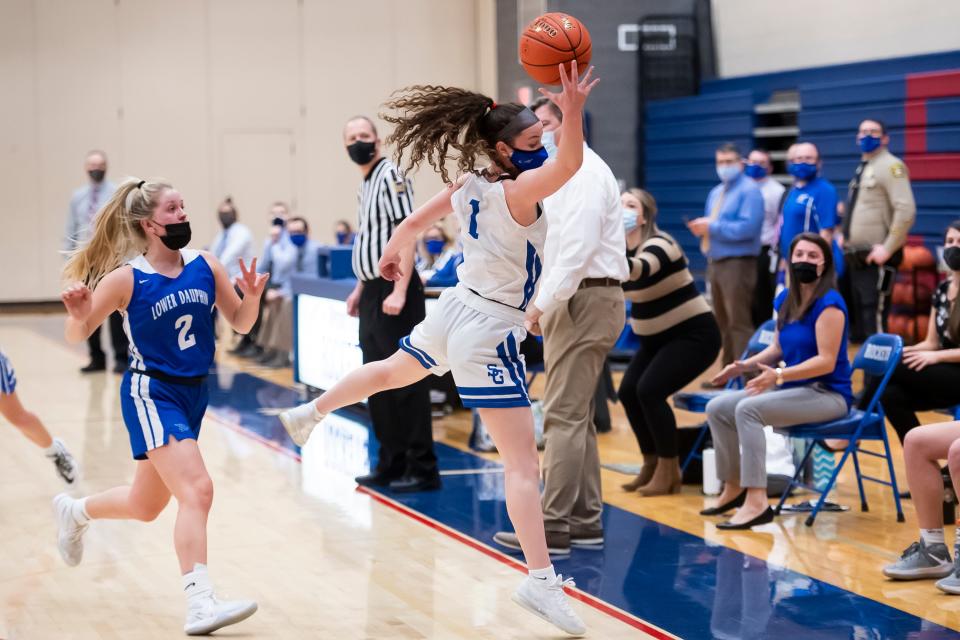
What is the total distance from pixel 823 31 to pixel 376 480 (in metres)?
9.29

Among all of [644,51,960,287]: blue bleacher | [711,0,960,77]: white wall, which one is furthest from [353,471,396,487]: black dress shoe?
[711,0,960,77]: white wall

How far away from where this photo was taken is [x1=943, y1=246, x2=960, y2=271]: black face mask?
226 inches

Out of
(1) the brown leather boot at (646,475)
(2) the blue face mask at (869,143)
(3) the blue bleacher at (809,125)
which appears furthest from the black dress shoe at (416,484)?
(3) the blue bleacher at (809,125)

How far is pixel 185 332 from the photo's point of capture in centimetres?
424

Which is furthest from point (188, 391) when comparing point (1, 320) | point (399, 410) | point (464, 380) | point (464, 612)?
point (1, 320)

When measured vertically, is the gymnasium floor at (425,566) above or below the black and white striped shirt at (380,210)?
below

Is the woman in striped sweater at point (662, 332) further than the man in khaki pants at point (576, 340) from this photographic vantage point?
Yes

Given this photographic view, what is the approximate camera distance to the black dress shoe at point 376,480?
257 inches

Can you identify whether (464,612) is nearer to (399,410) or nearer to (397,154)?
(397,154)

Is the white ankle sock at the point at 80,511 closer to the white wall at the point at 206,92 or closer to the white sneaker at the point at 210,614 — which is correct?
the white sneaker at the point at 210,614

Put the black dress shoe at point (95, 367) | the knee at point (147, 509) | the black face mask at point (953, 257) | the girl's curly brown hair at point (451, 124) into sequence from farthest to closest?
1. the black dress shoe at point (95, 367)
2. the black face mask at point (953, 257)
3. the knee at point (147, 509)
4. the girl's curly brown hair at point (451, 124)

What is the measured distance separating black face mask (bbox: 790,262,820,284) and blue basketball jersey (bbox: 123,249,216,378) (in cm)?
276

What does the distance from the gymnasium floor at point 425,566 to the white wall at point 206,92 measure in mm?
10934

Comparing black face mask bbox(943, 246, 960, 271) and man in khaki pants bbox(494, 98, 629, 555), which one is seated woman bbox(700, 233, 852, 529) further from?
man in khaki pants bbox(494, 98, 629, 555)
